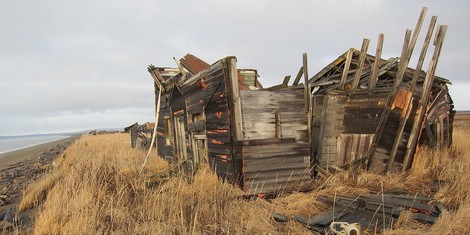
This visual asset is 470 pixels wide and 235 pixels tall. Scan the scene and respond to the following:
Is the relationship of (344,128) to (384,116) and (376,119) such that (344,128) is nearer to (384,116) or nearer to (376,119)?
(376,119)

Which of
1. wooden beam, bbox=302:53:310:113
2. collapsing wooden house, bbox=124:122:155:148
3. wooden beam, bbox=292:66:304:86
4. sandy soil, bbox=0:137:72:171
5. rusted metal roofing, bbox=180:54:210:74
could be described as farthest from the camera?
sandy soil, bbox=0:137:72:171

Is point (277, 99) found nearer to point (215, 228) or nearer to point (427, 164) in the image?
point (215, 228)

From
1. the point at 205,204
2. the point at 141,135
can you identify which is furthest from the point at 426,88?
the point at 141,135

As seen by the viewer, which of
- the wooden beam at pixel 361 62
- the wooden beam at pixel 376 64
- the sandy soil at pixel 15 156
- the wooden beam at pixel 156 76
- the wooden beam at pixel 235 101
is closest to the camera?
the wooden beam at pixel 235 101

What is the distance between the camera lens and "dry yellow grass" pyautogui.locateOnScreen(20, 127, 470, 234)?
444 centimetres

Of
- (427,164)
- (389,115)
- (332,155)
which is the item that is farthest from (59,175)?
(427,164)

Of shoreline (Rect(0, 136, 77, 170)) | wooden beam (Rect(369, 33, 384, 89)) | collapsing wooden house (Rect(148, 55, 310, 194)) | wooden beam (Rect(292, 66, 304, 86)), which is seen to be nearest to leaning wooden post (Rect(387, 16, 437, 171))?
wooden beam (Rect(369, 33, 384, 89))

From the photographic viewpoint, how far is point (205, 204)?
217 inches

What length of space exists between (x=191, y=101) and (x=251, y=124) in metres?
2.92

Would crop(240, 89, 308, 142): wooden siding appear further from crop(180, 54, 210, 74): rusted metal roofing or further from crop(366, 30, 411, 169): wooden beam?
crop(180, 54, 210, 74): rusted metal roofing

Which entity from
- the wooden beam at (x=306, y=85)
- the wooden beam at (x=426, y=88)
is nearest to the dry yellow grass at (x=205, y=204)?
the wooden beam at (x=426, y=88)

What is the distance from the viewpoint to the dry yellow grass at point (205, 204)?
444cm

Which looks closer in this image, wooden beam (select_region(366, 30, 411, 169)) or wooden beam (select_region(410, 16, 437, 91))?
wooden beam (select_region(366, 30, 411, 169))

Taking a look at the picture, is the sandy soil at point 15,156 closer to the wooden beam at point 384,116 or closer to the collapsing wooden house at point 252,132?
the collapsing wooden house at point 252,132
